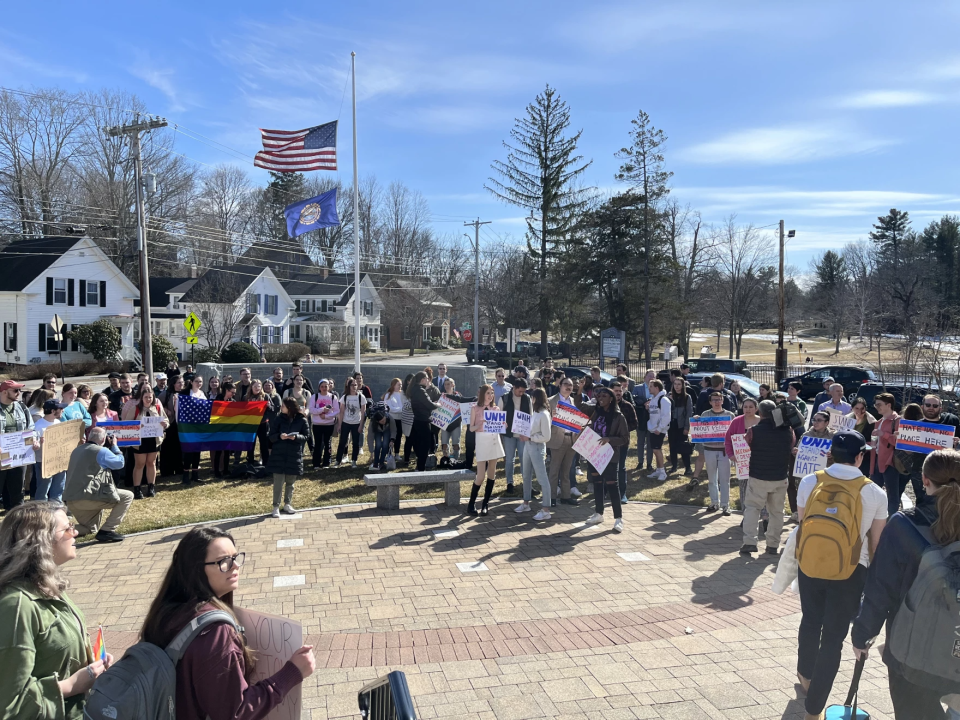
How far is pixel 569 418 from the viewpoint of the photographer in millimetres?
10500

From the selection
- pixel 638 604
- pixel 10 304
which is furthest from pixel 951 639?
pixel 10 304

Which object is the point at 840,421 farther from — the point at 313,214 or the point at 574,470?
the point at 313,214

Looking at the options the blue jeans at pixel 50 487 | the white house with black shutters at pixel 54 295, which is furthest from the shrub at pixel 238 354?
the blue jeans at pixel 50 487

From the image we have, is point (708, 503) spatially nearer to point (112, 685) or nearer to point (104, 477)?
point (104, 477)

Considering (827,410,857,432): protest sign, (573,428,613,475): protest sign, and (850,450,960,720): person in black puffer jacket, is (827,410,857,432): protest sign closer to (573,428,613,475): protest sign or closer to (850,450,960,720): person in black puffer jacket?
(573,428,613,475): protest sign

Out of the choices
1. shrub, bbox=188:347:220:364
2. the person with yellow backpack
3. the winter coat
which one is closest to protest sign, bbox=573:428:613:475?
the winter coat

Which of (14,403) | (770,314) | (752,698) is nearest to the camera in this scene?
(752,698)

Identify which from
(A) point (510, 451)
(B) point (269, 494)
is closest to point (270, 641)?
(A) point (510, 451)

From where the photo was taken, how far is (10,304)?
40000 millimetres

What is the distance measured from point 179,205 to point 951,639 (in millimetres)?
66254

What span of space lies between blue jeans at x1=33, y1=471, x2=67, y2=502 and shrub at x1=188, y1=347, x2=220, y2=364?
105ft

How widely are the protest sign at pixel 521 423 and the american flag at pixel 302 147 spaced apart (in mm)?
12525

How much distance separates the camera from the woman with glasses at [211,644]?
241cm

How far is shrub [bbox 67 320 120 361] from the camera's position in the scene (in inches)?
1576
